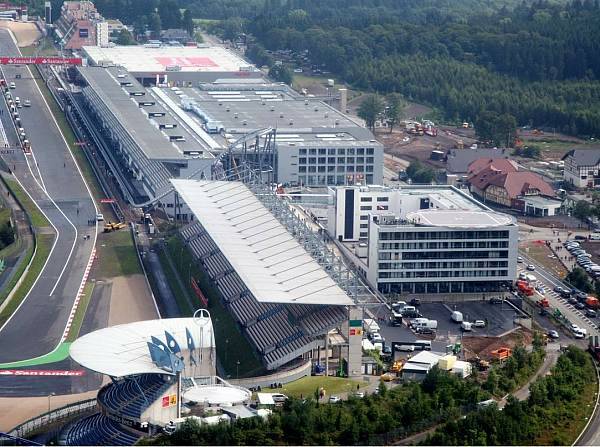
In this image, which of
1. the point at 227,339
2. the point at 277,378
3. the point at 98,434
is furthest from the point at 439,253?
the point at 98,434

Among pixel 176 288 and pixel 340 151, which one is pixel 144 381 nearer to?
pixel 176 288

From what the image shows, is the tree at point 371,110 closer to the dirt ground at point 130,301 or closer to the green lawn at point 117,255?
the green lawn at point 117,255

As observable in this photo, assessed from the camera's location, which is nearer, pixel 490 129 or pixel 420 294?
pixel 420 294

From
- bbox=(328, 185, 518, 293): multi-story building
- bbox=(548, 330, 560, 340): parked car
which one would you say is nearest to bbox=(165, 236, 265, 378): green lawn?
bbox=(328, 185, 518, 293): multi-story building

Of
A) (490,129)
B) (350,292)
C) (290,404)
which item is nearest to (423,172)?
(490,129)

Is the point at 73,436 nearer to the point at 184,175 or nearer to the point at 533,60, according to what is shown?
the point at 184,175

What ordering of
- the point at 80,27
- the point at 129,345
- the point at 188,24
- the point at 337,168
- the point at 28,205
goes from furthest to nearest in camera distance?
the point at 188,24
the point at 80,27
the point at 337,168
the point at 28,205
the point at 129,345
